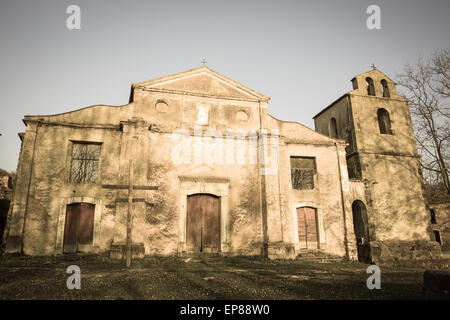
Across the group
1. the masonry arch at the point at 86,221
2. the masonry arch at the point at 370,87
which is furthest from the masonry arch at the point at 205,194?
the masonry arch at the point at 370,87

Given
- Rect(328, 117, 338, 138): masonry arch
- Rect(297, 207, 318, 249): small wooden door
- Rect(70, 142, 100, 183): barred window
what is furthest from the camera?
Rect(328, 117, 338, 138): masonry arch

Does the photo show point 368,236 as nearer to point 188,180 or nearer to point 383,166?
point 383,166

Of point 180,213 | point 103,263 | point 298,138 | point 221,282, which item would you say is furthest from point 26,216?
point 298,138

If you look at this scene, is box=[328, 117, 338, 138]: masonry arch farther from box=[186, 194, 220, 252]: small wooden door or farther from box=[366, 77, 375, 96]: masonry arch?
box=[186, 194, 220, 252]: small wooden door

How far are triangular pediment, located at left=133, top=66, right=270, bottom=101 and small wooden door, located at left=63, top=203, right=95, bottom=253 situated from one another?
594 cm

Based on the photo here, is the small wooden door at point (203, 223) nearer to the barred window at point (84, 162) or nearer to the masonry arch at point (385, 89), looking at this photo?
the barred window at point (84, 162)

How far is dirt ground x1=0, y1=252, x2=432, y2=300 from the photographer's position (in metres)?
6.09

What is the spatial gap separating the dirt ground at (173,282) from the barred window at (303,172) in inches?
196

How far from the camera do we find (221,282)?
742 centimetres

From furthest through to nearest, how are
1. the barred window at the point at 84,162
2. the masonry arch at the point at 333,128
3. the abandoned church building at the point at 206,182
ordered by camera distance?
1. the masonry arch at the point at 333,128
2. the barred window at the point at 84,162
3. the abandoned church building at the point at 206,182

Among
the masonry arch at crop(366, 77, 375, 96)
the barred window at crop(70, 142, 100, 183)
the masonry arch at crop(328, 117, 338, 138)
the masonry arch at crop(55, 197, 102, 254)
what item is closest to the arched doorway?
the masonry arch at crop(328, 117, 338, 138)

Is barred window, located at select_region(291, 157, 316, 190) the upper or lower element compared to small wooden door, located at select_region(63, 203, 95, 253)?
upper

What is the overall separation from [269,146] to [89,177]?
324 inches

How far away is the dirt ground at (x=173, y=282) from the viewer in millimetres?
6086
